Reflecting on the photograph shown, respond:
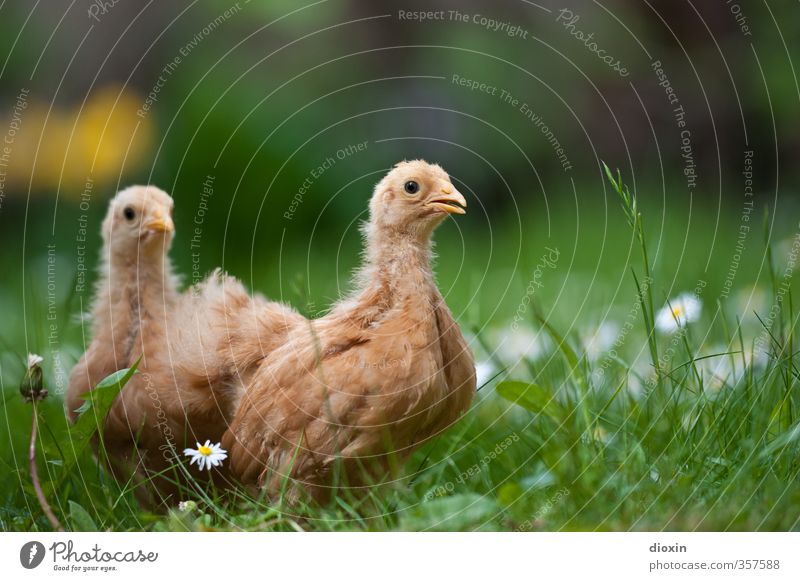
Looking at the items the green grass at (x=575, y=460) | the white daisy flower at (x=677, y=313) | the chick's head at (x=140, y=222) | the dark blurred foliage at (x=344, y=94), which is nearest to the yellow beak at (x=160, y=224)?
the chick's head at (x=140, y=222)

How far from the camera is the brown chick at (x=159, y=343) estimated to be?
1.81 m

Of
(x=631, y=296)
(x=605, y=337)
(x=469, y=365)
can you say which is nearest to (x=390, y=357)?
(x=469, y=365)

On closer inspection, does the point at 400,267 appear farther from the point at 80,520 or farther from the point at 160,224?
the point at 80,520

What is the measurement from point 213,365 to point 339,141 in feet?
3.97

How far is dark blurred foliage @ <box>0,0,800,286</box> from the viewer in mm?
2676

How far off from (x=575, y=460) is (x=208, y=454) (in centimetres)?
62

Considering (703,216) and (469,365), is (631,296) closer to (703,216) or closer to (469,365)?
(703,216)

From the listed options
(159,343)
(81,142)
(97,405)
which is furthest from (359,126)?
(97,405)

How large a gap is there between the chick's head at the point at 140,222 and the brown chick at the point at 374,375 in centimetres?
45

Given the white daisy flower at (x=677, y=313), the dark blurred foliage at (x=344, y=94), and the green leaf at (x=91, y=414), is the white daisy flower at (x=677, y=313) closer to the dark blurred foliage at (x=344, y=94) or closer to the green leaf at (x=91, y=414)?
the dark blurred foliage at (x=344, y=94)

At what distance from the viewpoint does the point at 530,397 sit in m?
1.83
